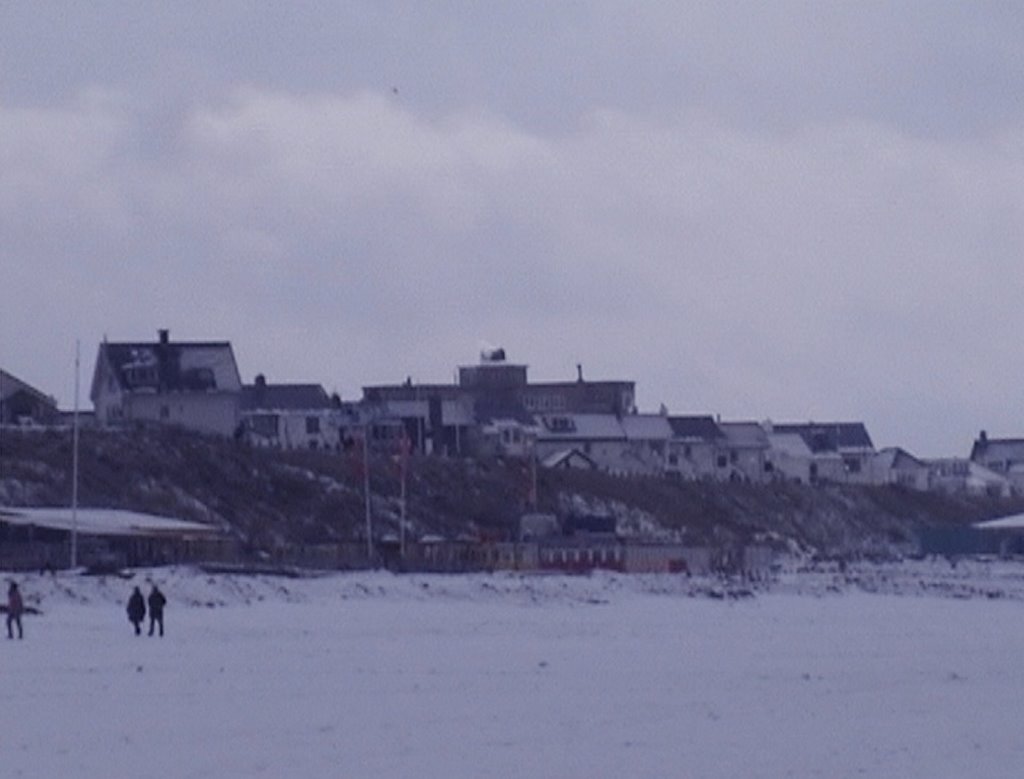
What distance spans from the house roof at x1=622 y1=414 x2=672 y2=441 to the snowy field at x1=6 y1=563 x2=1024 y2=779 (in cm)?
9447

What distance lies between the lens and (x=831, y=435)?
184500 millimetres

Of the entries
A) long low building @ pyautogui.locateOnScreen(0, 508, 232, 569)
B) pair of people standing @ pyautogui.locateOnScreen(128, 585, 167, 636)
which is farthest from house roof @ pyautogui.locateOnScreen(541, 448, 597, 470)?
pair of people standing @ pyautogui.locateOnScreen(128, 585, 167, 636)

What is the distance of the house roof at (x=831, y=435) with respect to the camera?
181m

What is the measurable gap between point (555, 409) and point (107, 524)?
295ft


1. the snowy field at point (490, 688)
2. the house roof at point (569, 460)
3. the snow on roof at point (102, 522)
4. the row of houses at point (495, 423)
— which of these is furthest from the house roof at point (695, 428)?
the snowy field at point (490, 688)

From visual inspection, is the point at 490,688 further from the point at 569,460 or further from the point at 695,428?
the point at 695,428

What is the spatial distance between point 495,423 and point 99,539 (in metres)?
71.4

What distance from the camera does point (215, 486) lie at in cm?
9938

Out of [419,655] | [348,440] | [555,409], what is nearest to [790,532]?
[348,440]

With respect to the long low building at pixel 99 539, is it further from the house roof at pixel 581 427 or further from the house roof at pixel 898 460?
the house roof at pixel 898 460

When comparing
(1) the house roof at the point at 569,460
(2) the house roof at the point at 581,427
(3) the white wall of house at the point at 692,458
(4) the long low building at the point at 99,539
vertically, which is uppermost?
(2) the house roof at the point at 581,427

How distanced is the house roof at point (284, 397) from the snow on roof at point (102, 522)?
5392 cm

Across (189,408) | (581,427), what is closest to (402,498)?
(189,408)

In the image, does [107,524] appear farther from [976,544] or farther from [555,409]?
[555,409]
